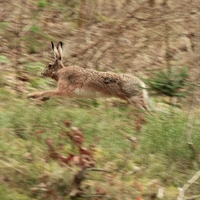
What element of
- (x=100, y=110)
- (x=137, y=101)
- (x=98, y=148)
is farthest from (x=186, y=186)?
(x=137, y=101)

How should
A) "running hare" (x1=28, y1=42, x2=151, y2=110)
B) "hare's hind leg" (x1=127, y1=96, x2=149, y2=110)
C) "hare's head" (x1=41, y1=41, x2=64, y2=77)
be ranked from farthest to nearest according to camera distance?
"hare's head" (x1=41, y1=41, x2=64, y2=77), "running hare" (x1=28, y1=42, x2=151, y2=110), "hare's hind leg" (x1=127, y1=96, x2=149, y2=110)

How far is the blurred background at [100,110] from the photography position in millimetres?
5789

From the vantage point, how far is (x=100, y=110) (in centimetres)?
858

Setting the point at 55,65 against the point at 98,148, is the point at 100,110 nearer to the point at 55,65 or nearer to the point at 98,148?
the point at 98,148

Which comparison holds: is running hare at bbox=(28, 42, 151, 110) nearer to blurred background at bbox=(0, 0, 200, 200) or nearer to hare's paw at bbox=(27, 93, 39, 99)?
blurred background at bbox=(0, 0, 200, 200)

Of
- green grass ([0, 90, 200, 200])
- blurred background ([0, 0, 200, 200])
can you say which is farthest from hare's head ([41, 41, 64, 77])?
green grass ([0, 90, 200, 200])

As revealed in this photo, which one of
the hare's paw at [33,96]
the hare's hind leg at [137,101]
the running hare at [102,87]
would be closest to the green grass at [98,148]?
the hare's paw at [33,96]

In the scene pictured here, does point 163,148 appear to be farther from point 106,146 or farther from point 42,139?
point 42,139

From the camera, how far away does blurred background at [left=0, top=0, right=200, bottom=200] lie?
5.79m

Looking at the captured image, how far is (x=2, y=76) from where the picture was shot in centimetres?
962

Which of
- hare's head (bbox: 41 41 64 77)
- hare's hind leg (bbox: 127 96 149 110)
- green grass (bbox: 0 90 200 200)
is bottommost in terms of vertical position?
hare's hind leg (bbox: 127 96 149 110)

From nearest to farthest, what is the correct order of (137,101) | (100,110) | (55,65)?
(100,110), (137,101), (55,65)

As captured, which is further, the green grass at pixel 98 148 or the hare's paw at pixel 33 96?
the hare's paw at pixel 33 96

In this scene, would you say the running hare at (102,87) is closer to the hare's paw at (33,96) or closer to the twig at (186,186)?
the hare's paw at (33,96)
